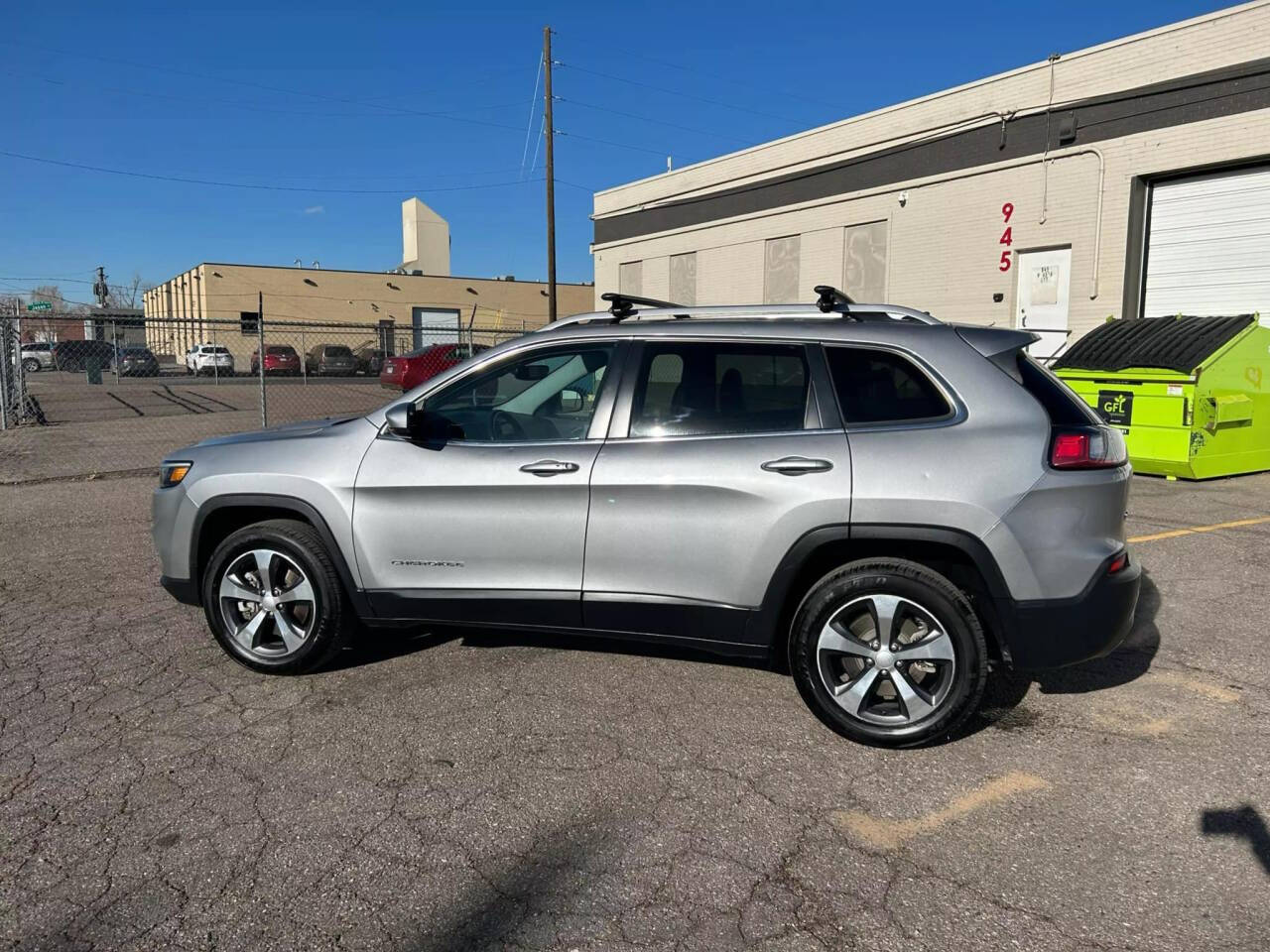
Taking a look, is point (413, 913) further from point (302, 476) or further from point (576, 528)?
point (302, 476)

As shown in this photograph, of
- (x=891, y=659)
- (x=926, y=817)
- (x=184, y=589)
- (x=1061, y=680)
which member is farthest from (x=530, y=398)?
(x=1061, y=680)

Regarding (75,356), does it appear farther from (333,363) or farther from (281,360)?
(333,363)

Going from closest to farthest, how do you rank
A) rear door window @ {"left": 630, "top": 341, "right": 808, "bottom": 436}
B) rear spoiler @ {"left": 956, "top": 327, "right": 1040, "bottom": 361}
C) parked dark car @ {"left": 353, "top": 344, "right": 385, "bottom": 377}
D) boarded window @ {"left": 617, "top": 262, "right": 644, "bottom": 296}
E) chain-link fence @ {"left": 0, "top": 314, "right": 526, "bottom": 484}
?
1. rear spoiler @ {"left": 956, "top": 327, "right": 1040, "bottom": 361}
2. rear door window @ {"left": 630, "top": 341, "right": 808, "bottom": 436}
3. chain-link fence @ {"left": 0, "top": 314, "right": 526, "bottom": 484}
4. boarded window @ {"left": 617, "top": 262, "right": 644, "bottom": 296}
5. parked dark car @ {"left": 353, "top": 344, "right": 385, "bottom": 377}

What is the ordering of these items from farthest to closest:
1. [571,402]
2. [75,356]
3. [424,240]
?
[424,240]
[75,356]
[571,402]

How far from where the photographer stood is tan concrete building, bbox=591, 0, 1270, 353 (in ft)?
44.2

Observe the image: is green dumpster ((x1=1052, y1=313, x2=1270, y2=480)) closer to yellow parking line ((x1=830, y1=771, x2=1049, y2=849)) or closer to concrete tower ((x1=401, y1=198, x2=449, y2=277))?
yellow parking line ((x1=830, y1=771, x2=1049, y2=849))

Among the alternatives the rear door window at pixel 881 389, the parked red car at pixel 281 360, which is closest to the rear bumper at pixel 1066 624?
the rear door window at pixel 881 389

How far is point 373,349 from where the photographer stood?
43438mm

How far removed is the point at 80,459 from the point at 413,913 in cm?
1174


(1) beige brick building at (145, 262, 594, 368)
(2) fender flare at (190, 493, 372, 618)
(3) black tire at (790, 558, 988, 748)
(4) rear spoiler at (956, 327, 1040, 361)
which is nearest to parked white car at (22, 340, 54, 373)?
(1) beige brick building at (145, 262, 594, 368)

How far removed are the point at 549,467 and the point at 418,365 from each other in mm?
18196

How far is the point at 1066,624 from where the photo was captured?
3.42 metres

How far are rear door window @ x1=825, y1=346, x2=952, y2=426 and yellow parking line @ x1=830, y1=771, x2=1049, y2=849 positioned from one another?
4.71 feet

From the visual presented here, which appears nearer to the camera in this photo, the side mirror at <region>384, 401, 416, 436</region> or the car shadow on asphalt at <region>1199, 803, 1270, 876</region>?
the car shadow on asphalt at <region>1199, 803, 1270, 876</region>
